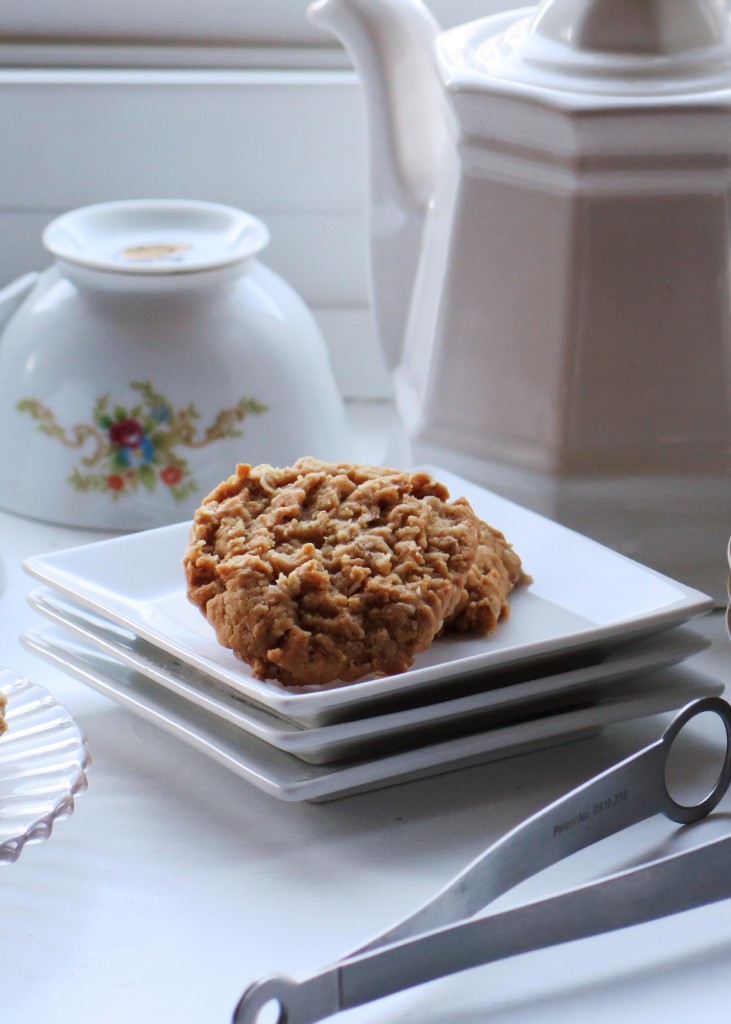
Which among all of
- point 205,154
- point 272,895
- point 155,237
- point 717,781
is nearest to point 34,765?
point 272,895

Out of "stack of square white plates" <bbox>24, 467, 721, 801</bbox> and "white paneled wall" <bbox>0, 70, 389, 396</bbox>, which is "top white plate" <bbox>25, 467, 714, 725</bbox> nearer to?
"stack of square white plates" <bbox>24, 467, 721, 801</bbox>

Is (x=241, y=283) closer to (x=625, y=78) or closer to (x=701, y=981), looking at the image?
(x=625, y=78)

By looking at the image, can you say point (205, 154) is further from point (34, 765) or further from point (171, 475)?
point (34, 765)

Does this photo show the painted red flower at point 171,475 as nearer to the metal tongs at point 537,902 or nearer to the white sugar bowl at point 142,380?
the white sugar bowl at point 142,380

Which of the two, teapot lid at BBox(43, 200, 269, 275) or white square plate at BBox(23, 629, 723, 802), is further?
teapot lid at BBox(43, 200, 269, 275)

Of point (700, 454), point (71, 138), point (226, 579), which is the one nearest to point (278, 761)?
point (226, 579)

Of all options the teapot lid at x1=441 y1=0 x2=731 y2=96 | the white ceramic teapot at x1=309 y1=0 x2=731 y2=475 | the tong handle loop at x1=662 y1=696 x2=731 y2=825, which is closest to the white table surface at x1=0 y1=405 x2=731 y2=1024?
the tong handle loop at x1=662 y1=696 x2=731 y2=825

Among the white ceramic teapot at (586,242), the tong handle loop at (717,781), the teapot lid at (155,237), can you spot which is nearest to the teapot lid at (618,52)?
the white ceramic teapot at (586,242)
